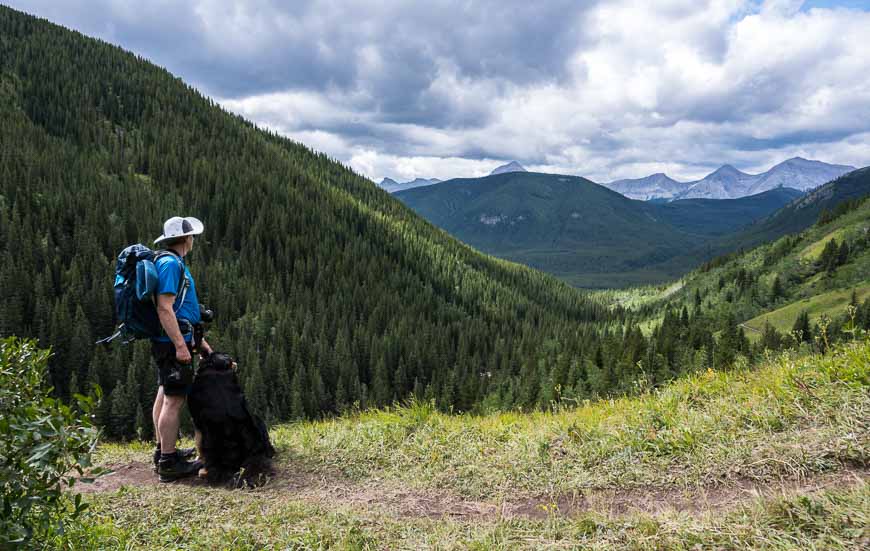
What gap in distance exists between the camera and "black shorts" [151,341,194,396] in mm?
8438

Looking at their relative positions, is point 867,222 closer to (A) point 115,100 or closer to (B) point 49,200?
(B) point 49,200

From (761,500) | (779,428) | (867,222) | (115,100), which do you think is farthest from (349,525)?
(115,100)

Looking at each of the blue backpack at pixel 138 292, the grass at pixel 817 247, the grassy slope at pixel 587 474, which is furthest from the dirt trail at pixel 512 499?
the grass at pixel 817 247

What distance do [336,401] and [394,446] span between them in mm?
78828

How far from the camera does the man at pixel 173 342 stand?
815 cm

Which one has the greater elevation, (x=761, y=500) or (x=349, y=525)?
(x=761, y=500)

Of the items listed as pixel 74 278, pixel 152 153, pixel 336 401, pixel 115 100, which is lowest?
pixel 336 401

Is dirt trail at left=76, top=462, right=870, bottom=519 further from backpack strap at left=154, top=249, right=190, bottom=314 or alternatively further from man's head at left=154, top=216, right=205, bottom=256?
man's head at left=154, top=216, right=205, bottom=256

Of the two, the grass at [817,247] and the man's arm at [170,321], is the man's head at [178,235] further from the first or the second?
the grass at [817,247]

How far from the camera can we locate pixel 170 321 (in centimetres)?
811

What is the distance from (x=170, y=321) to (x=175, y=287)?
24.6 inches

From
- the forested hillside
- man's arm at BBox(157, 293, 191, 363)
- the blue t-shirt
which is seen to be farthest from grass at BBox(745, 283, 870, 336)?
man's arm at BBox(157, 293, 191, 363)

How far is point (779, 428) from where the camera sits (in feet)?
23.3

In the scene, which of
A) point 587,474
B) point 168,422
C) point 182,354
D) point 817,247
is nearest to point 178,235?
point 182,354
